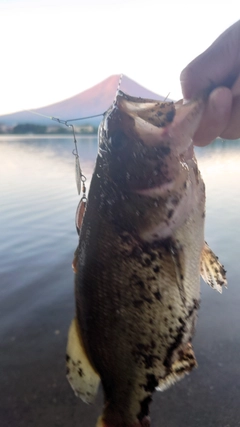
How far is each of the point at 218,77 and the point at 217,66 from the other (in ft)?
0.23

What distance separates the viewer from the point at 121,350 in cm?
223

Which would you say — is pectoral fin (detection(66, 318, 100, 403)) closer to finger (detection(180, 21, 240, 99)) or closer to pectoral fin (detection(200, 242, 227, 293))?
pectoral fin (detection(200, 242, 227, 293))

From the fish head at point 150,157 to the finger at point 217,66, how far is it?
19cm

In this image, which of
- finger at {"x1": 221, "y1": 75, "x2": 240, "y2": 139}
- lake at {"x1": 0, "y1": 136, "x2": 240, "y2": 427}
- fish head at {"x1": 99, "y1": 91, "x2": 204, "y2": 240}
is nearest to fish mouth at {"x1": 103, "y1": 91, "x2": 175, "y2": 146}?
fish head at {"x1": 99, "y1": 91, "x2": 204, "y2": 240}

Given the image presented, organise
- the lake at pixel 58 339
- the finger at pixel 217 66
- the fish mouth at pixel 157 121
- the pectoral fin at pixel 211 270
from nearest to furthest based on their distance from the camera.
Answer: the fish mouth at pixel 157 121 < the finger at pixel 217 66 < the pectoral fin at pixel 211 270 < the lake at pixel 58 339

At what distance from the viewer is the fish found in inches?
85.7

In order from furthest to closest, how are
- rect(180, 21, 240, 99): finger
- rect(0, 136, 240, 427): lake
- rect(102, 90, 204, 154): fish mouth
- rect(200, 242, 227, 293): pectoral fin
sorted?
1. rect(0, 136, 240, 427): lake
2. rect(200, 242, 227, 293): pectoral fin
3. rect(180, 21, 240, 99): finger
4. rect(102, 90, 204, 154): fish mouth


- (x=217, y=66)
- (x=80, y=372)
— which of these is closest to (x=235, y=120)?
(x=217, y=66)

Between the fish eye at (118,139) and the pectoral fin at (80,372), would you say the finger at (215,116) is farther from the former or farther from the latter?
the pectoral fin at (80,372)

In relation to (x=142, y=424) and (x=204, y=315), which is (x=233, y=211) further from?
(x=142, y=424)

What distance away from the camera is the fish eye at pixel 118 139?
2.20m

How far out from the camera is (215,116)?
227 centimetres

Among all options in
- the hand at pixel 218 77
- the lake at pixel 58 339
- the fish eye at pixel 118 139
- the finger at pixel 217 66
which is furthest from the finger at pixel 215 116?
the lake at pixel 58 339

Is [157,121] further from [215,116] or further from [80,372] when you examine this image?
[80,372]
